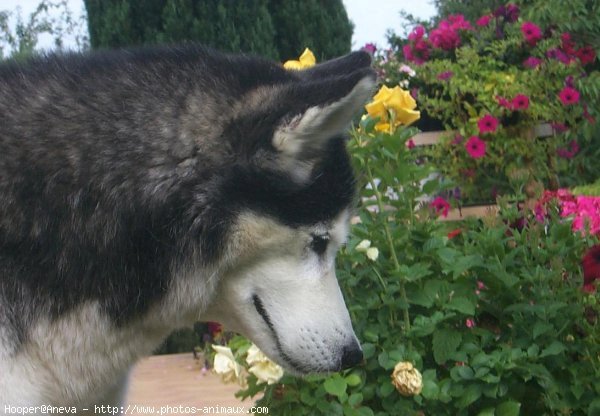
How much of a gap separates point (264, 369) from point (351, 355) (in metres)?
0.46

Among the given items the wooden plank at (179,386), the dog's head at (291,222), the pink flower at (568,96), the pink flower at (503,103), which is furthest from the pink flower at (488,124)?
the dog's head at (291,222)

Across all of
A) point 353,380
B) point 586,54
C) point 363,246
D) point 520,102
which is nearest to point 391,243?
point 363,246

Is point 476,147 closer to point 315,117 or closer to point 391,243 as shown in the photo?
point 391,243

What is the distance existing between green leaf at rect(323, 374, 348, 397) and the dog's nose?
26 cm

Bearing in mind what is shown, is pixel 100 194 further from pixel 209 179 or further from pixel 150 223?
pixel 209 179

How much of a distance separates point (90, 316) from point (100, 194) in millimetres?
295

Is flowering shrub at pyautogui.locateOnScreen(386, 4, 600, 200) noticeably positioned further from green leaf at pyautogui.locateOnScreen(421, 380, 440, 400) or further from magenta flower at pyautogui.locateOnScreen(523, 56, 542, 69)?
green leaf at pyautogui.locateOnScreen(421, 380, 440, 400)

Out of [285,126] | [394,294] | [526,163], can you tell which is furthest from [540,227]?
[526,163]

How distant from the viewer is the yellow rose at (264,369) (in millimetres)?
2510

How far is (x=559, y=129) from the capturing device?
582cm

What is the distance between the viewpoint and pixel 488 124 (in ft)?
17.7

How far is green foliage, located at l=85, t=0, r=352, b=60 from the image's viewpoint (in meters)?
5.81

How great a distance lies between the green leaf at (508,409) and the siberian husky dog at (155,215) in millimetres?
595

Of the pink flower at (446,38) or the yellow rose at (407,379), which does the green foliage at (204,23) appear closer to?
the pink flower at (446,38)
